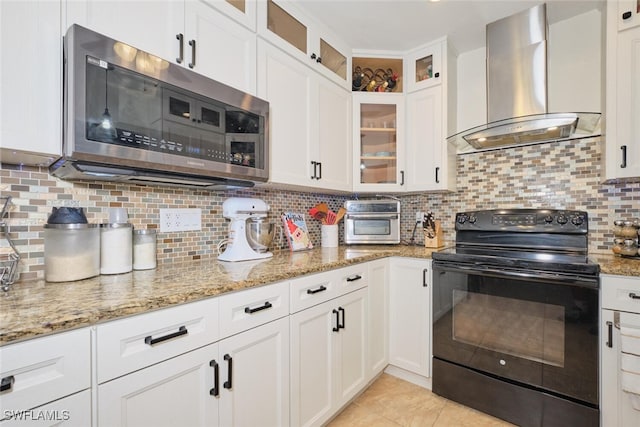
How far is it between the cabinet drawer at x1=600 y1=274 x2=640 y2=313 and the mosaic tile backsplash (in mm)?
634

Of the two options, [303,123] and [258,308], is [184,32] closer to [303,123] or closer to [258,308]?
[303,123]

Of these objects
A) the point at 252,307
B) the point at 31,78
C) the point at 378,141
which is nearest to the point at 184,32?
the point at 31,78

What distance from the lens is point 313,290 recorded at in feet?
4.63

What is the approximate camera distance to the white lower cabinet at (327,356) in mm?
1338

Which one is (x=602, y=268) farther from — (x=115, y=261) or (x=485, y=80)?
(x=115, y=261)

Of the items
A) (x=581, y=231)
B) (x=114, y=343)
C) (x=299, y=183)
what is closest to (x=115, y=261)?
(x=114, y=343)

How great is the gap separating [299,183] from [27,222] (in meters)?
1.22

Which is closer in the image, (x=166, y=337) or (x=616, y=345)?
(x=166, y=337)

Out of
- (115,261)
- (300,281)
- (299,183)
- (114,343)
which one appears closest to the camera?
(114,343)

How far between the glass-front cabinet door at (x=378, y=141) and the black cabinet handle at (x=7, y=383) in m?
2.01

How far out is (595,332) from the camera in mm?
1371

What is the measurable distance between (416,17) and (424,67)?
430 millimetres

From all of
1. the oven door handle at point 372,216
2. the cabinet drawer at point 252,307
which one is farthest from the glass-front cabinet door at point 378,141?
the cabinet drawer at point 252,307

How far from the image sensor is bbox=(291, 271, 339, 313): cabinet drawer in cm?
132
